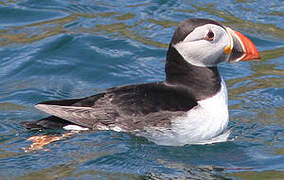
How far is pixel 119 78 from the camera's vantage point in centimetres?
865

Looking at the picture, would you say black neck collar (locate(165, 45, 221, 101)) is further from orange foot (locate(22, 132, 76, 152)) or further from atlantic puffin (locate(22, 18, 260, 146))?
orange foot (locate(22, 132, 76, 152))

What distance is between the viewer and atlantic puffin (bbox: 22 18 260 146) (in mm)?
6160

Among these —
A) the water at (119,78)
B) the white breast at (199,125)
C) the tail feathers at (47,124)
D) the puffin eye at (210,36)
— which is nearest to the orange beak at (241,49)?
the puffin eye at (210,36)

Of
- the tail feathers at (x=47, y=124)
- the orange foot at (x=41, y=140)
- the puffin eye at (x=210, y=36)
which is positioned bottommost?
the orange foot at (x=41, y=140)

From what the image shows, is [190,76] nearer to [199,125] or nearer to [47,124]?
[199,125]

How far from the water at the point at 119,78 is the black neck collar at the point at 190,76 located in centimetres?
62

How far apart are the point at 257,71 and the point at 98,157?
3491mm

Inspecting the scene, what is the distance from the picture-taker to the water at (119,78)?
237 inches

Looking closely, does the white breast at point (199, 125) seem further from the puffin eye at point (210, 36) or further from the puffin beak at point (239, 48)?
the puffin eye at point (210, 36)

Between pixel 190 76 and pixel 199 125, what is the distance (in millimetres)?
593

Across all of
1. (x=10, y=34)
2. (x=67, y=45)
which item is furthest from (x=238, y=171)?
(x=10, y=34)

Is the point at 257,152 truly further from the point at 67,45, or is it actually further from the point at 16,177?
the point at 67,45

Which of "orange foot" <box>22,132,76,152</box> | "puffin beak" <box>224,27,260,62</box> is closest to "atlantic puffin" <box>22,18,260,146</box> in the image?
"puffin beak" <box>224,27,260,62</box>

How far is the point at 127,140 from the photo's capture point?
6352 mm
